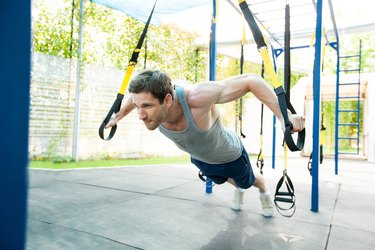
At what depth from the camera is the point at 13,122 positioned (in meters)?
0.35

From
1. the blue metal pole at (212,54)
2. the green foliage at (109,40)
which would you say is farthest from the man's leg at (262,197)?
the green foliage at (109,40)

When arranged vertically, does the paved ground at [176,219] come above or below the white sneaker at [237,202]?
below

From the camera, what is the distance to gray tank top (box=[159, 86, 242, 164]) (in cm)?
151

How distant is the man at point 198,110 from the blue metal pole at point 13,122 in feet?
3.15

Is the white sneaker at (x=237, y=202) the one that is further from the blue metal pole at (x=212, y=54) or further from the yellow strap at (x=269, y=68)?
the yellow strap at (x=269, y=68)

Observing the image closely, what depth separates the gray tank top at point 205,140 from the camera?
151 centimetres

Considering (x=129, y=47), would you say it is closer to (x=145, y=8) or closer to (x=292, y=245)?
(x=145, y=8)

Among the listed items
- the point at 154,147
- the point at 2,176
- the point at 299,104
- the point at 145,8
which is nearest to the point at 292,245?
the point at 2,176

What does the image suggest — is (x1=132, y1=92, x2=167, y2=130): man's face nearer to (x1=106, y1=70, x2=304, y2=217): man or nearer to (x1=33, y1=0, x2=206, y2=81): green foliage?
(x1=106, y1=70, x2=304, y2=217): man

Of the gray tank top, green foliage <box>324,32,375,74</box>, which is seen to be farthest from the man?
green foliage <box>324,32,375,74</box>

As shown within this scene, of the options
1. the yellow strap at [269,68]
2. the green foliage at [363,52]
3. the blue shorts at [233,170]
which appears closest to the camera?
the yellow strap at [269,68]

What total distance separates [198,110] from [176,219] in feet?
2.82

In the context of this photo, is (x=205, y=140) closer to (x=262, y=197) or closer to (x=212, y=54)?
(x=262, y=197)

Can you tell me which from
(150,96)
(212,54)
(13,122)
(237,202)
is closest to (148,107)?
(150,96)
